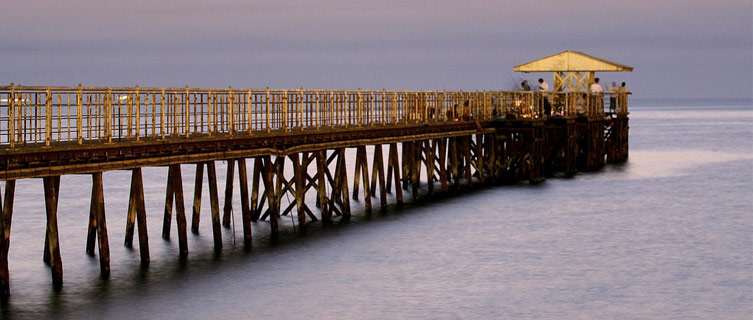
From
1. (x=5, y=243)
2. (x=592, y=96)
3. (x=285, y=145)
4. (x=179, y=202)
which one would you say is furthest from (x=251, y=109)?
(x=592, y=96)

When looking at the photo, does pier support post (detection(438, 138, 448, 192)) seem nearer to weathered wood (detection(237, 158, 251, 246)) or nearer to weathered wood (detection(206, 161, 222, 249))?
weathered wood (detection(237, 158, 251, 246))

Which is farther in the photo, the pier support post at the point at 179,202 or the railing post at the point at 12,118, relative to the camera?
the pier support post at the point at 179,202

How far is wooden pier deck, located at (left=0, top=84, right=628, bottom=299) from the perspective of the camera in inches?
763

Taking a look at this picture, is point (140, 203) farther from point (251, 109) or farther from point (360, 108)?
point (360, 108)

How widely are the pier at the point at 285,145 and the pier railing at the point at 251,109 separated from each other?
0.06 m

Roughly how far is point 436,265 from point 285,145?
4862 mm

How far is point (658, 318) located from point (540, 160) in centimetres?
2226

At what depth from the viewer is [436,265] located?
933 inches

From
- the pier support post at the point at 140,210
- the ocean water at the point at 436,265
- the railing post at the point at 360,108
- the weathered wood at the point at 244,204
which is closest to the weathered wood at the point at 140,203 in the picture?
the pier support post at the point at 140,210

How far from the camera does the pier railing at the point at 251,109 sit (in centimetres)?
1988

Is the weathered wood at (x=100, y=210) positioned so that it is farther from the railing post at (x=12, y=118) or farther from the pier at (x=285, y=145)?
the railing post at (x=12, y=118)

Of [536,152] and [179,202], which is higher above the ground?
[536,152]

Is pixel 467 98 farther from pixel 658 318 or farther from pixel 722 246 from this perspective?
pixel 658 318

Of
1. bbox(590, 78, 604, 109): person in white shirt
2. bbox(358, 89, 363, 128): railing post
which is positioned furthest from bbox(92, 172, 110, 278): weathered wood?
bbox(590, 78, 604, 109): person in white shirt
